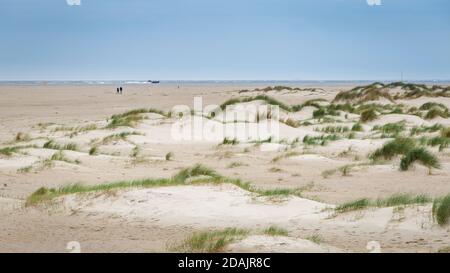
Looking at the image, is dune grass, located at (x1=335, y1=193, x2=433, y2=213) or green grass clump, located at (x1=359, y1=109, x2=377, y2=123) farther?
green grass clump, located at (x1=359, y1=109, x2=377, y2=123)

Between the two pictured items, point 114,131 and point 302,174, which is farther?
point 114,131

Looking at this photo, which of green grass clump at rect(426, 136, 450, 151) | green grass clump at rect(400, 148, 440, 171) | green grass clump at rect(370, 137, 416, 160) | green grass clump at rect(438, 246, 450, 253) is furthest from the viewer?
green grass clump at rect(426, 136, 450, 151)

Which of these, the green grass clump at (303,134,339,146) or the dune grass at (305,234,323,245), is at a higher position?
the dune grass at (305,234,323,245)

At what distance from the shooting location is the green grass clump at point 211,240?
20.4ft

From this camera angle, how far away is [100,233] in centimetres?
734

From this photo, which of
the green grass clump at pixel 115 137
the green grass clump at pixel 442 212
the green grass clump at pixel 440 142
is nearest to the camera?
the green grass clump at pixel 442 212

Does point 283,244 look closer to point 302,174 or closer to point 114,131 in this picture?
point 302,174

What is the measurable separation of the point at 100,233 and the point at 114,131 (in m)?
13.1

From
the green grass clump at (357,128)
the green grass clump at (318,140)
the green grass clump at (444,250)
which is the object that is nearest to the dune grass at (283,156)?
the green grass clump at (318,140)

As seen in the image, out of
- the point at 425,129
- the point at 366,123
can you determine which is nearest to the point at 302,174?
the point at 425,129

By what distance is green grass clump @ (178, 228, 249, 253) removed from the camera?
623cm

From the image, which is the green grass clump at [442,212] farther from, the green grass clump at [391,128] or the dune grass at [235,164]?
the green grass clump at [391,128]

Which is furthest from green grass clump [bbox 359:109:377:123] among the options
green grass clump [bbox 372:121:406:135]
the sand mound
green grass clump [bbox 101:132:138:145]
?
the sand mound

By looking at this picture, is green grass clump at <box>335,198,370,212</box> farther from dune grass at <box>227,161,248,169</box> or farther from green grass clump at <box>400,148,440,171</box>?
dune grass at <box>227,161,248,169</box>
